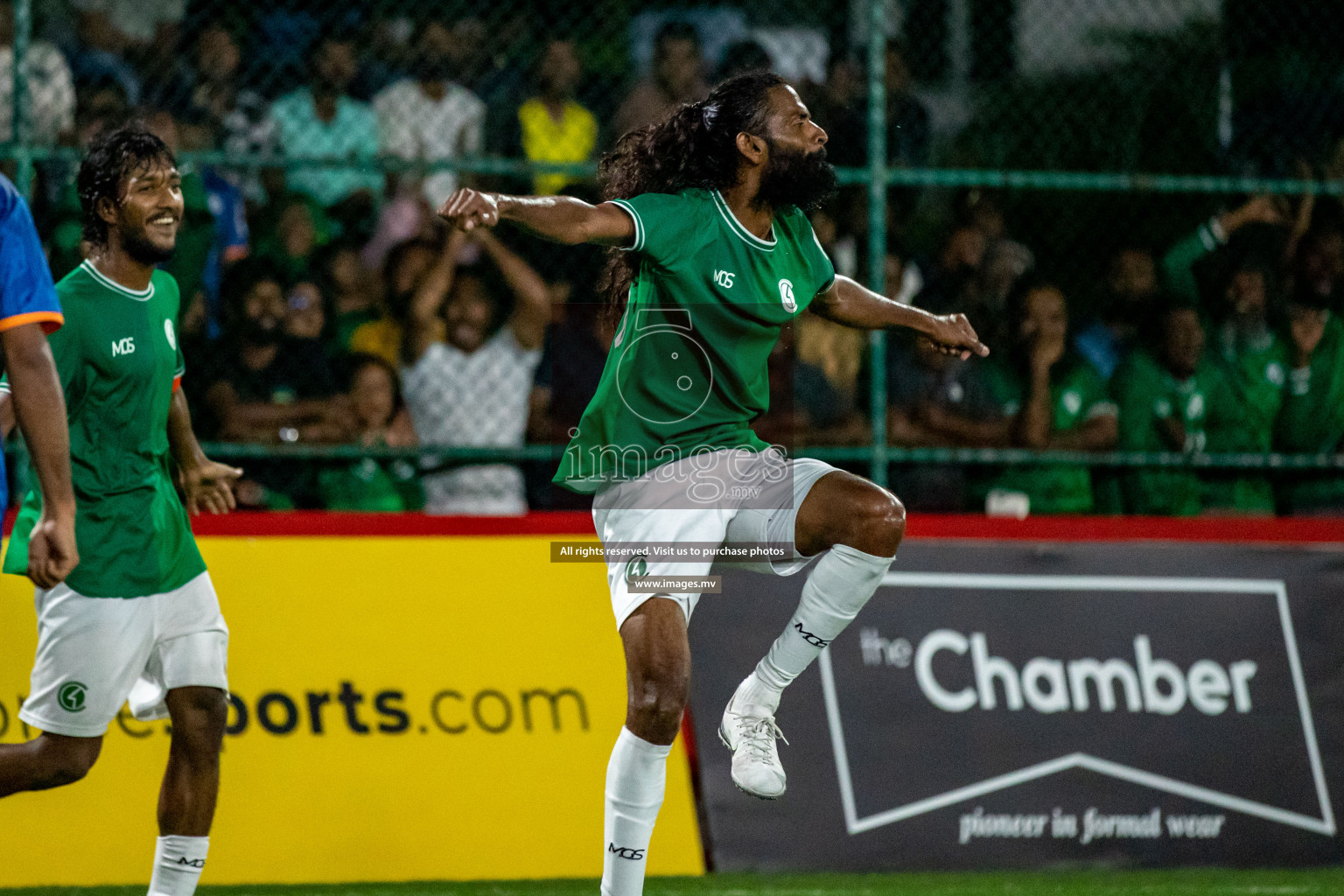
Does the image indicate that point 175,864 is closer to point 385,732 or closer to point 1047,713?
point 385,732

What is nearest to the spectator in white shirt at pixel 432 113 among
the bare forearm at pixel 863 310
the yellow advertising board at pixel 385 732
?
the yellow advertising board at pixel 385 732

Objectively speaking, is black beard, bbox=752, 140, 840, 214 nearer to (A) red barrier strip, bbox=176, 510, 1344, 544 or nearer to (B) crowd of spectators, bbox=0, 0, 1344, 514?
(A) red barrier strip, bbox=176, 510, 1344, 544

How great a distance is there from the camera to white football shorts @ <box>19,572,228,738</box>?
4848mm

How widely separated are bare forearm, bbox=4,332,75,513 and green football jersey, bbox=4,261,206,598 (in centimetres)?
116

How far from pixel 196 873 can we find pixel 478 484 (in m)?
2.38

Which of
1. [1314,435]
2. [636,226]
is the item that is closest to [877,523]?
[636,226]

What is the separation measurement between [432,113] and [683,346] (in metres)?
3.75

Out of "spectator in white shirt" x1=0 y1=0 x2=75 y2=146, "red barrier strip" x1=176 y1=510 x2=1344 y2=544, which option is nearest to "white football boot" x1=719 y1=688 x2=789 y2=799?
"red barrier strip" x1=176 y1=510 x2=1344 y2=544

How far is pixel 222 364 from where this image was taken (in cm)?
691

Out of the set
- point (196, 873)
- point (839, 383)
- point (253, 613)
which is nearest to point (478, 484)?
point (253, 613)

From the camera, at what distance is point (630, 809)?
14.6 ft

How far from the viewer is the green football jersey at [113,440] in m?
4.86

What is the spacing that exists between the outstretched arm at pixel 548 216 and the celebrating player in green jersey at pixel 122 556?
4.86 ft

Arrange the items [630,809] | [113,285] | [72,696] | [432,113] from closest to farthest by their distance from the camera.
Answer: [630,809] → [72,696] → [113,285] → [432,113]
